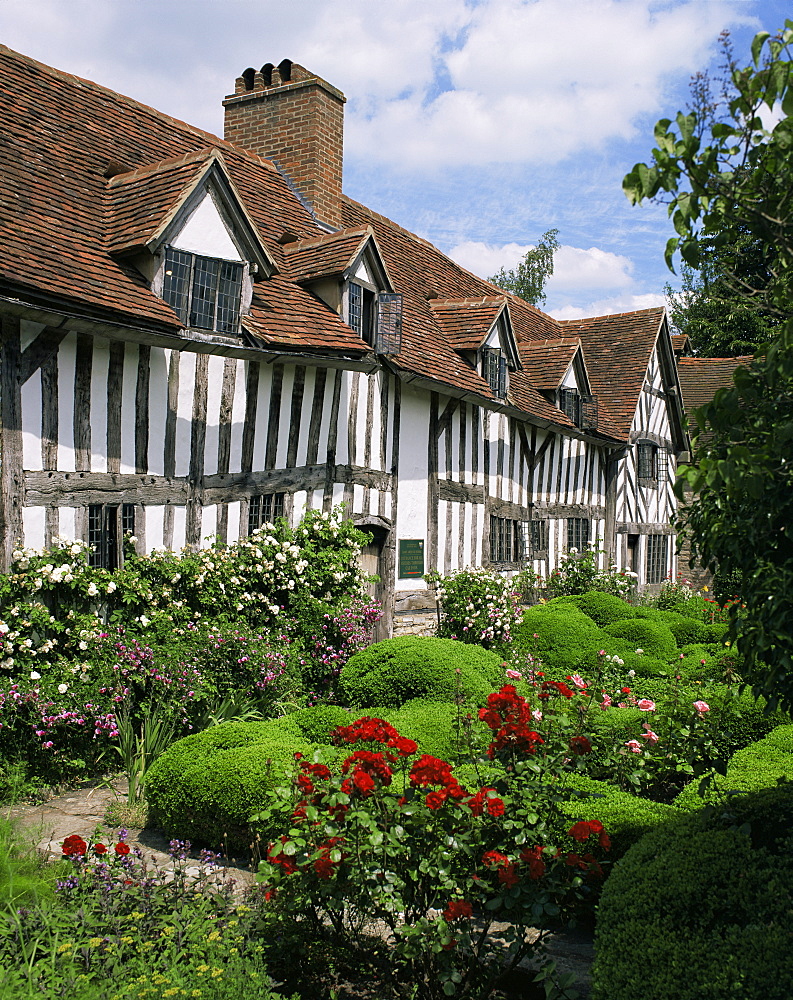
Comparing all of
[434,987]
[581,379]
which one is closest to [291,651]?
[434,987]

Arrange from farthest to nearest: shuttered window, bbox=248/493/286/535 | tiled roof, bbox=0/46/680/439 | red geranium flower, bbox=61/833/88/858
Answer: shuttered window, bbox=248/493/286/535, tiled roof, bbox=0/46/680/439, red geranium flower, bbox=61/833/88/858

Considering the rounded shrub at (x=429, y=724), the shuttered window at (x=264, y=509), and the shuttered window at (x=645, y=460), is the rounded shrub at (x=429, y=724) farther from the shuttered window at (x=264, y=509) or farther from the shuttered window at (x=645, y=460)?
the shuttered window at (x=645, y=460)

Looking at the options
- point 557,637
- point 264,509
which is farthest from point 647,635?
point 264,509

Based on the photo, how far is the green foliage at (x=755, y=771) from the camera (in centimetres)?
515

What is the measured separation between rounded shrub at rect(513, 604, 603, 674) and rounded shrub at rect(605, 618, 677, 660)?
422 mm

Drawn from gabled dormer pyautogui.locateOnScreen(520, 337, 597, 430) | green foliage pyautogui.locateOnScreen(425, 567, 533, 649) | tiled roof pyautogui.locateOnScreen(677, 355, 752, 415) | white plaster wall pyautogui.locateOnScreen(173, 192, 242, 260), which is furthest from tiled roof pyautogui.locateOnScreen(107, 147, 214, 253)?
tiled roof pyautogui.locateOnScreen(677, 355, 752, 415)

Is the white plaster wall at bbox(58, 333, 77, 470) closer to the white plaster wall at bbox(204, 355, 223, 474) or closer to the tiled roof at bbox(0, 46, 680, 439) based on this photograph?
the tiled roof at bbox(0, 46, 680, 439)

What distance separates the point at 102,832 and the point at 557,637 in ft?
24.5

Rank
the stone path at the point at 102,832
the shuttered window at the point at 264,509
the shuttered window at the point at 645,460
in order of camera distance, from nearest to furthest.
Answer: the stone path at the point at 102,832 → the shuttered window at the point at 264,509 → the shuttered window at the point at 645,460

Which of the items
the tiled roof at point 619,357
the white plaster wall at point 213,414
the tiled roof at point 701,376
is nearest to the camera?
the white plaster wall at point 213,414

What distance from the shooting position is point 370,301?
442 inches

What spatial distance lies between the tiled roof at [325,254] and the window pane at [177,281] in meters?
2.42

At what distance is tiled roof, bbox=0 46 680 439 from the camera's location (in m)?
7.71

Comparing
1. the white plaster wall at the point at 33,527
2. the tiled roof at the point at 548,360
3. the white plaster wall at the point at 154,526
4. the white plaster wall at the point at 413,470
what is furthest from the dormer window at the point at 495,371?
the white plaster wall at the point at 33,527
